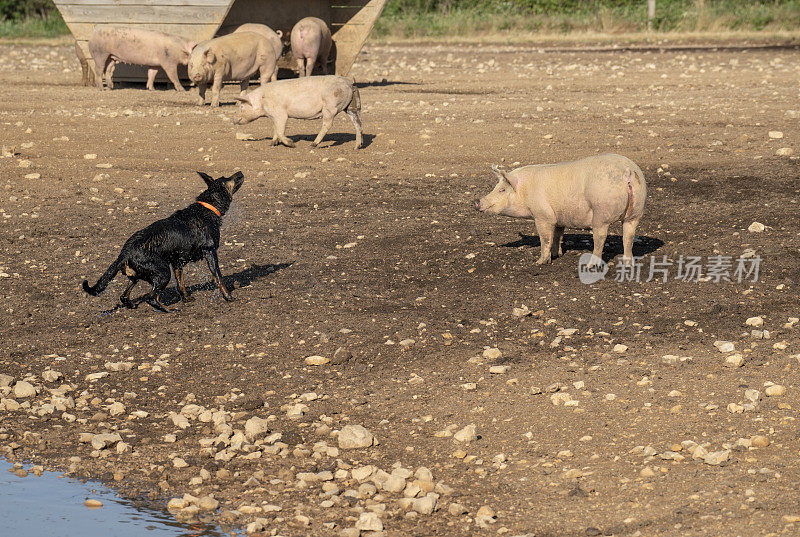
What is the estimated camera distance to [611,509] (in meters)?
4.75

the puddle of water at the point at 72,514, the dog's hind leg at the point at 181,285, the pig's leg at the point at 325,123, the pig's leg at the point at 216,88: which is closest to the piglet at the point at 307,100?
the pig's leg at the point at 325,123

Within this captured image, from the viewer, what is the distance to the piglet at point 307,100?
41.9ft

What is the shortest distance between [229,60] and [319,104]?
13.8ft

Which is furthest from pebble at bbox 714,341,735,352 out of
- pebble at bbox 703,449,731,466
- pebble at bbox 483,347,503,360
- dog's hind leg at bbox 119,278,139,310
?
dog's hind leg at bbox 119,278,139,310

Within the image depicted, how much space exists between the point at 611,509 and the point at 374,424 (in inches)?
61.1

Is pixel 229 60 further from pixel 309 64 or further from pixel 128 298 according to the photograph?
pixel 128 298

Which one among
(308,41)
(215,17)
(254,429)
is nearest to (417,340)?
(254,429)

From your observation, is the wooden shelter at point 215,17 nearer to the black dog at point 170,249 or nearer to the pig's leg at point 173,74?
the pig's leg at point 173,74

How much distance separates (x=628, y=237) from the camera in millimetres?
8102

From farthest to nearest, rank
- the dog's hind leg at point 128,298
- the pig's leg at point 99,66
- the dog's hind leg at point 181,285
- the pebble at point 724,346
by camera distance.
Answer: the pig's leg at point 99,66 < the dog's hind leg at point 181,285 < the dog's hind leg at point 128,298 < the pebble at point 724,346

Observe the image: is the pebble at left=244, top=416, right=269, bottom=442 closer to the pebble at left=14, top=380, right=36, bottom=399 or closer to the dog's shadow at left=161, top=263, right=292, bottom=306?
the pebble at left=14, top=380, right=36, bottom=399

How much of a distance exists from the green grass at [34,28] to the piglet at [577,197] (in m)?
28.8

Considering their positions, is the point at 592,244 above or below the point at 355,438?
above

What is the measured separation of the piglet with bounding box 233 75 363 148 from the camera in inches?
503
